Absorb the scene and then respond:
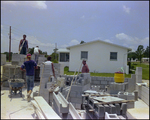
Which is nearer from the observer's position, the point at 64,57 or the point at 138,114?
the point at 138,114

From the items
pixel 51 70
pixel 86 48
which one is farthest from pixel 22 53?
pixel 86 48

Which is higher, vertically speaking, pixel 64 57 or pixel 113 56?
pixel 113 56

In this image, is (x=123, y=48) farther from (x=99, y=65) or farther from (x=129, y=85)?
(x=129, y=85)

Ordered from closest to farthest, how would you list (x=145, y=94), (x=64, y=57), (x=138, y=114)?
(x=138, y=114) → (x=145, y=94) → (x=64, y=57)

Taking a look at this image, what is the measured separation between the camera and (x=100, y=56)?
1488 cm

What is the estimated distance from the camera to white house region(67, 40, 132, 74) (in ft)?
48.1

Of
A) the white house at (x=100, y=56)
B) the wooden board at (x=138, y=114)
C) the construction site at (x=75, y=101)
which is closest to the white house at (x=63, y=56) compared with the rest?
the white house at (x=100, y=56)

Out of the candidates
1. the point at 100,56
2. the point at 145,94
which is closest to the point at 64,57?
the point at 100,56

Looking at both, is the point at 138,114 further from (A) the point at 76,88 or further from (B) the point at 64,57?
(B) the point at 64,57

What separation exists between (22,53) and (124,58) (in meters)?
10.2

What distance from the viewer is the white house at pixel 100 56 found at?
1465 centimetres

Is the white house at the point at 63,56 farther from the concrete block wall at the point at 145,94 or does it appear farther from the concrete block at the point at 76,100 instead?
the concrete block at the point at 76,100

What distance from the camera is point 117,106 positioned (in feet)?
14.3

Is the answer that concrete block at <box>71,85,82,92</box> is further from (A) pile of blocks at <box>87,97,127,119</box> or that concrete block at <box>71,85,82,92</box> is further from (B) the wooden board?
(B) the wooden board
